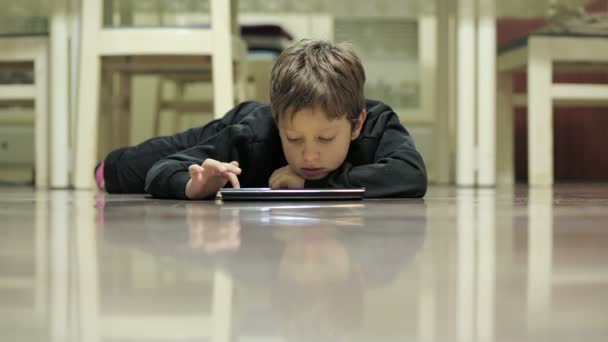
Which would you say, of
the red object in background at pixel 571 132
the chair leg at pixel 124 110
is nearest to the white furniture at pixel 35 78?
the chair leg at pixel 124 110

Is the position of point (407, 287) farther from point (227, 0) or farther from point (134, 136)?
point (134, 136)

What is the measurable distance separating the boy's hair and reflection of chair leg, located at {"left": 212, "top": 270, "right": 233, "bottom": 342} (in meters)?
0.65

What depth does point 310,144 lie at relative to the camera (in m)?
1.01

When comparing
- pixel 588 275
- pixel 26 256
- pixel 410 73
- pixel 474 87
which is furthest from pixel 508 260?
pixel 410 73

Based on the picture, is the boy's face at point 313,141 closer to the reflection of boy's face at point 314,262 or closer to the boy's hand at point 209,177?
the boy's hand at point 209,177

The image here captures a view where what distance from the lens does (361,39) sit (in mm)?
2709

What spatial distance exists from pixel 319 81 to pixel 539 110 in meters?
1.00

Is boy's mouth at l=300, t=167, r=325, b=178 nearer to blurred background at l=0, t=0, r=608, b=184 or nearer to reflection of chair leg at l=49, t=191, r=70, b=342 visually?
reflection of chair leg at l=49, t=191, r=70, b=342

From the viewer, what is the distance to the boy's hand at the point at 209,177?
94 cm

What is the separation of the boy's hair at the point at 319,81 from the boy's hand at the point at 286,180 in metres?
0.09

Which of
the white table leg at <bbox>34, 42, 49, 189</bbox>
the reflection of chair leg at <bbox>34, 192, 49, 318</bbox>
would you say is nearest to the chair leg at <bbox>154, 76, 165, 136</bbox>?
the white table leg at <bbox>34, 42, 49, 189</bbox>

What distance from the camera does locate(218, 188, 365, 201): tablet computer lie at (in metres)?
0.96

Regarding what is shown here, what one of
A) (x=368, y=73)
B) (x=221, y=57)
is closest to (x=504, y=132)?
(x=368, y=73)

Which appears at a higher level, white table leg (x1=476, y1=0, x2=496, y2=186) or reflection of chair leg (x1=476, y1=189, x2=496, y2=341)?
white table leg (x1=476, y1=0, x2=496, y2=186)
